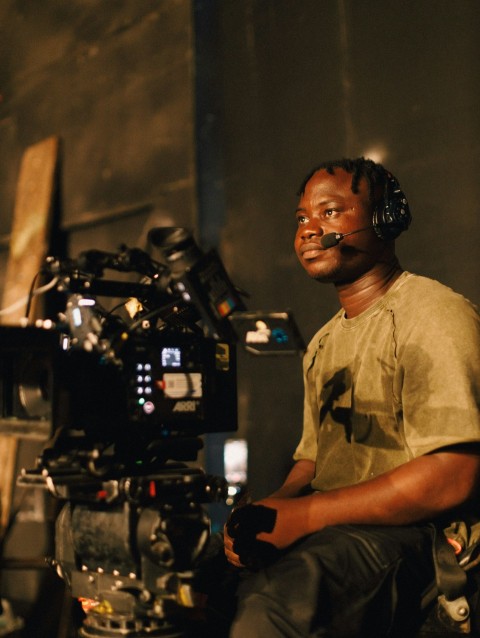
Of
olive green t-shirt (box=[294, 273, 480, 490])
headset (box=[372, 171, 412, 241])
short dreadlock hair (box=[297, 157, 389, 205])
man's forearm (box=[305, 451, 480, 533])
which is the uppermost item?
short dreadlock hair (box=[297, 157, 389, 205])

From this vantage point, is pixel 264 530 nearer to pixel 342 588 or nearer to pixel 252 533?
pixel 252 533

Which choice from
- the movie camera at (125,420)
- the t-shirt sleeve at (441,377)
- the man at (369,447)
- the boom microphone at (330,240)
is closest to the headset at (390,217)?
the man at (369,447)

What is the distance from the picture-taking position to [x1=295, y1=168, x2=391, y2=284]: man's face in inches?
71.8

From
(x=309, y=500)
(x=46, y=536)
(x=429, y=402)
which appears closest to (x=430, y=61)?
(x=429, y=402)

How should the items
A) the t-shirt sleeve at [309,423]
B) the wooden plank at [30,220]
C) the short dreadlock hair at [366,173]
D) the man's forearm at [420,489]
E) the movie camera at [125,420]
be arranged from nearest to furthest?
the movie camera at [125,420]
the man's forearm at [420,489]
the short dreadlock hair at [366,173]
the t-shirt sleeve at [309,423]
the wooden plank at [30,220]

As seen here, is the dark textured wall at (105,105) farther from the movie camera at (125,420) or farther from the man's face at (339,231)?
the movie camera at (125,420)

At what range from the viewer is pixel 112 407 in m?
1.37

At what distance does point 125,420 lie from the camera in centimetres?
135

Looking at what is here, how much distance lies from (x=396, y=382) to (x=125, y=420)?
67cm

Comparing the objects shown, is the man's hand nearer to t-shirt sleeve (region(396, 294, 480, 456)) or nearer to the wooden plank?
t-shirt sleeve (region(396, 294, 480, 456))

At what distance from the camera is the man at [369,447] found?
1.40m

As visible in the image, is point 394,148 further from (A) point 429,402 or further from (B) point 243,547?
(B) point 243,547

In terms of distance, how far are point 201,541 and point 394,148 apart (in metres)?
2.12

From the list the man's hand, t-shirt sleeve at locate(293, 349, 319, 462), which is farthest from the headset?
the man's hand
